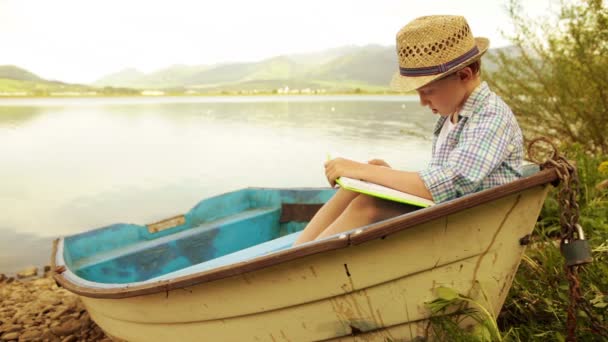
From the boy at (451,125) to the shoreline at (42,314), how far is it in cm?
279

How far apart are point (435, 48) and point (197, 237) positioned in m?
2.67

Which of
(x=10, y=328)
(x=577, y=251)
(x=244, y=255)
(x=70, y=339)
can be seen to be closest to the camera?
(x=577, y=251)

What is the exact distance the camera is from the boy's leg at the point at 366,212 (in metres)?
2.46

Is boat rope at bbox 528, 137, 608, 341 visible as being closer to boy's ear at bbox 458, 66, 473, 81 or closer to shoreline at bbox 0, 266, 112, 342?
boy's ear at bbox 458, 66, 473, 81

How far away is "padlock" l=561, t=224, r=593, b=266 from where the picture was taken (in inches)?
76.6

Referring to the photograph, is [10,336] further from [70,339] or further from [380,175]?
[380,175]

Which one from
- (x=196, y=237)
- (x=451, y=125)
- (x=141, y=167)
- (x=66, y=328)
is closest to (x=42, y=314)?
(x=66, y=328)

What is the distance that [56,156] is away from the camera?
1382 cm

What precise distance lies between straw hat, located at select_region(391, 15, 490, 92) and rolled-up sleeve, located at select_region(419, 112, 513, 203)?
287 mm

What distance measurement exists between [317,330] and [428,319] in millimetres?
534

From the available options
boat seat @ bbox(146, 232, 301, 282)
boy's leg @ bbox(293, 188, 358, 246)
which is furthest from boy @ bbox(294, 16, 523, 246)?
boat seat @ bbox(146, 232, 301, 282)

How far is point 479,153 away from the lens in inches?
84.0

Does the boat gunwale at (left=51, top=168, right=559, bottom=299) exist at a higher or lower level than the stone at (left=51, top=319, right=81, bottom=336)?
higher

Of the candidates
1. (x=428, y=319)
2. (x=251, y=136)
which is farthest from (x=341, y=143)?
(x=428, y=319)
